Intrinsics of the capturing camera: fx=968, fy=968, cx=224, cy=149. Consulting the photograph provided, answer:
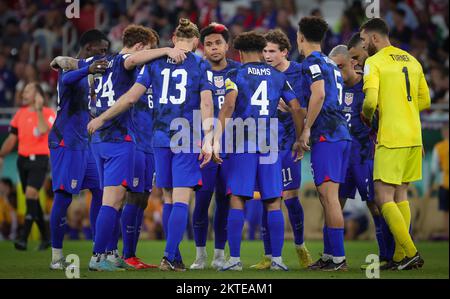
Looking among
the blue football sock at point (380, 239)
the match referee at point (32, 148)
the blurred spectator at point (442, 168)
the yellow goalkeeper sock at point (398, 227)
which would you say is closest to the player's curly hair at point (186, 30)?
the yellow goalkeeper sock at point (398, 227)

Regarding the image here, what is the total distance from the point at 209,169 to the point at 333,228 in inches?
63.0

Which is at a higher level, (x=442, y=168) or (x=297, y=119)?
(x=297, y=119)

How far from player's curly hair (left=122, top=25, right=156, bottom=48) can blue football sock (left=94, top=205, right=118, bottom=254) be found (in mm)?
1897

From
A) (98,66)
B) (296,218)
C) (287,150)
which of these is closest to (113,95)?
(98,66)

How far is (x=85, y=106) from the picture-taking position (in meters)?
11.2

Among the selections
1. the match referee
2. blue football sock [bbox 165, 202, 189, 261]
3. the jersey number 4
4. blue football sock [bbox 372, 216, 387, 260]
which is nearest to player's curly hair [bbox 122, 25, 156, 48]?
the jersey number 4

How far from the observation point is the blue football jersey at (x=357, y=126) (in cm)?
1139

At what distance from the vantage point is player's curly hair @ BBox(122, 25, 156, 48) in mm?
10609

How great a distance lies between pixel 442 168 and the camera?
59.5 feet

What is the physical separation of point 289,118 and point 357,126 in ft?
2.83

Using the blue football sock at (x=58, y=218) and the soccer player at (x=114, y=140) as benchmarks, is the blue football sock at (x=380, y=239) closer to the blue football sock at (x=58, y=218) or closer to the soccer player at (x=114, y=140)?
the soccer player at (x=114, y=140)

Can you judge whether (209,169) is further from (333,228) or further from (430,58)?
(430,58)

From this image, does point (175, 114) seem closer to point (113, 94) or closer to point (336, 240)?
point (113, 94)

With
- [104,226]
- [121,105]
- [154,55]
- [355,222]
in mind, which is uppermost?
[154,55]
